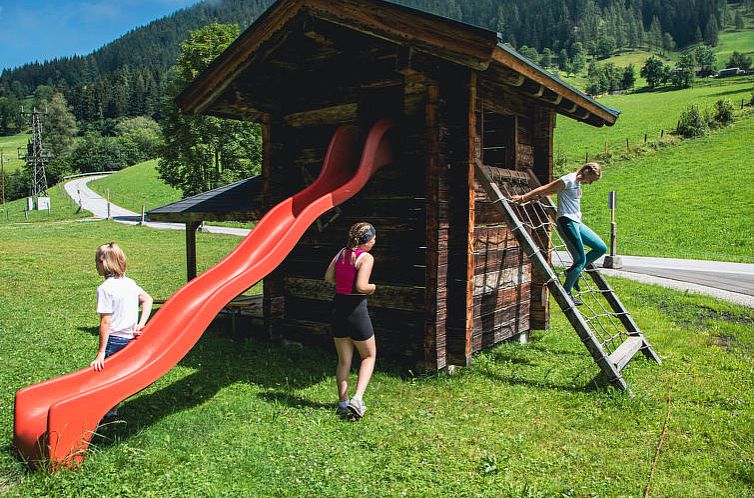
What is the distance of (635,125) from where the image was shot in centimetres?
4675

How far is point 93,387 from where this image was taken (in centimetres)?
449

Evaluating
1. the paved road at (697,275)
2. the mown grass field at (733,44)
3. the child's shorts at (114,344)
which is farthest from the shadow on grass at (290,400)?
the mown grass field at (733,44)

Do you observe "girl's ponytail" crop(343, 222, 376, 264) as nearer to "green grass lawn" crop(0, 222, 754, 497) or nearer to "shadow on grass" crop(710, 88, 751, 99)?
"green grass lawn" crop(0, 222, 754, 497)

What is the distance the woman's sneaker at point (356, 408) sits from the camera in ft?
17.6

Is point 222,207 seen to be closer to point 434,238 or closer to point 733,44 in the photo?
point 434,238

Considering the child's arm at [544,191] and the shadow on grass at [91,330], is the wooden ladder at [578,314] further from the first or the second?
the shadow on grass at [91,330]

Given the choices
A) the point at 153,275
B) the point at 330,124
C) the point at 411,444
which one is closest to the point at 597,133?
the point at 153,275

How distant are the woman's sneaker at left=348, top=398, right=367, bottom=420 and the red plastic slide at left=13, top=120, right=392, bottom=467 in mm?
1551

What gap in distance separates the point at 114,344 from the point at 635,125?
162 feet

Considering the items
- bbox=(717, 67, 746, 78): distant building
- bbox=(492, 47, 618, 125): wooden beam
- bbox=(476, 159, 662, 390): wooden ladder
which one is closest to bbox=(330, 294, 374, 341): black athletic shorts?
bbox=(476, 159, 662, 390): wooden ladder

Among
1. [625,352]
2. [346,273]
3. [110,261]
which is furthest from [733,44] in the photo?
[110,261]

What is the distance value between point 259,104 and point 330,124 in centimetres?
119

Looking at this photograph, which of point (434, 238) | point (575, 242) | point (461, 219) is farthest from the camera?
point (575, 242)

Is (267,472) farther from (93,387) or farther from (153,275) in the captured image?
(153,275)
